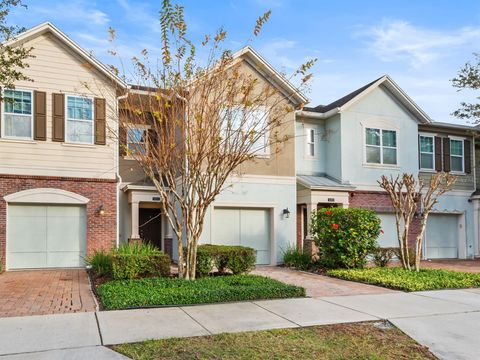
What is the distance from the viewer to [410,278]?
11.9m

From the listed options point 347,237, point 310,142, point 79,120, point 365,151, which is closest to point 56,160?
point 79,120

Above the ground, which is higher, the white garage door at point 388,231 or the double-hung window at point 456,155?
the double-hung window at point 456,155

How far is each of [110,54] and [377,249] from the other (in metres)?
9.91

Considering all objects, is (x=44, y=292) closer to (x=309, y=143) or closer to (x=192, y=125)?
(x=192, y=125)

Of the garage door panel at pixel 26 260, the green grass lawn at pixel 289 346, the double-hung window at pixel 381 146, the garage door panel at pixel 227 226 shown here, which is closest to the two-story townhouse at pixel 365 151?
the double-hung window at pixel 381 146

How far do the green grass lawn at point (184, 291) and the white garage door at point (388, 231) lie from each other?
32.5 feet

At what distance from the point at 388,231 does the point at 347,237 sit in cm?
587

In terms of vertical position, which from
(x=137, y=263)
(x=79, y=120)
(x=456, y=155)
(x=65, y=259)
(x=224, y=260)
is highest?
(x=79, y=120)

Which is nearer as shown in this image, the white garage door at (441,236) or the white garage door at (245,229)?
the white garage door at (245,229)

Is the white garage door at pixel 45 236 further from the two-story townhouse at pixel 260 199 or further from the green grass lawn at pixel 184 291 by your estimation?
the green grass lawn at pixel 184 291

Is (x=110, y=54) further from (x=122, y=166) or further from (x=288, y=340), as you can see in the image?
(x=288, y=340)

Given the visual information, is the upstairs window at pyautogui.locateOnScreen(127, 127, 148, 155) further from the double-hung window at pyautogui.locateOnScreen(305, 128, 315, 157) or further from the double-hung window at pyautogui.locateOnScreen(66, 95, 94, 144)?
the double-hung window at pyautogui.locateOnScreen(305, 128, 315, 157)

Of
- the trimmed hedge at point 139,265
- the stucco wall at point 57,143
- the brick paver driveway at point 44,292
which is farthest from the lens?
the stucco wall at point 57,143

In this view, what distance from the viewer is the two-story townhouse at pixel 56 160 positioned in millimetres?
14070
